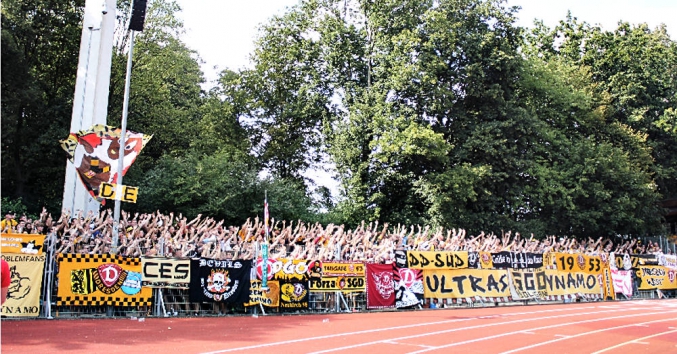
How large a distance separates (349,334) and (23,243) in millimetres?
7968

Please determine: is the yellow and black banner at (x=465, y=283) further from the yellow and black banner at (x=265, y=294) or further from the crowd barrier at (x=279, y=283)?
the yellow and black banner at (x=265, y=294)

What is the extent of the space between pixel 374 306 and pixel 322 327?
18.3 ft

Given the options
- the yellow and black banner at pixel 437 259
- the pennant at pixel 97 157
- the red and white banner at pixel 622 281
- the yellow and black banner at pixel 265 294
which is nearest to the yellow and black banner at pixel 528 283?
the yellow and black banner at pixel 437 259

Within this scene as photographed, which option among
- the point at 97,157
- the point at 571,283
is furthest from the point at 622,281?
the point at 97,157

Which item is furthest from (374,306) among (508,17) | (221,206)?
(508,17)

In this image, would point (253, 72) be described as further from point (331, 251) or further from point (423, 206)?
point (331, 251)

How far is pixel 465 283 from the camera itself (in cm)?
2377

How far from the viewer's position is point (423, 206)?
3747 centimetres

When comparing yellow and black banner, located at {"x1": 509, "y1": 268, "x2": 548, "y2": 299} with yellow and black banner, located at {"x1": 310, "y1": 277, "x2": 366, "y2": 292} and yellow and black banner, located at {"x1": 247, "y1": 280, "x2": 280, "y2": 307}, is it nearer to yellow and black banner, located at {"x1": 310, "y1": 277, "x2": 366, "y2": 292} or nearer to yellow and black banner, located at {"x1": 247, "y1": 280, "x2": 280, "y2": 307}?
yellow and black banner, located at {"x1": 310, "y1": 277, "x2": 366, "y2": 292}

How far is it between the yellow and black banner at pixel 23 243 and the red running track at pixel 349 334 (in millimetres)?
1662

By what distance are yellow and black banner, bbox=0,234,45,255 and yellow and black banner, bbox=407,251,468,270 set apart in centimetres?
1227

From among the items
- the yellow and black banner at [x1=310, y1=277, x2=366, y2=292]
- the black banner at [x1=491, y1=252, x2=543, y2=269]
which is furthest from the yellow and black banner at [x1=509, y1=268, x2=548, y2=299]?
the yellow and black banner at [x1=310, y1=277, x2=366, y2=292]

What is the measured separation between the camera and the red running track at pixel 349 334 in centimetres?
1166

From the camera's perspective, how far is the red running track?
38.2 feet
